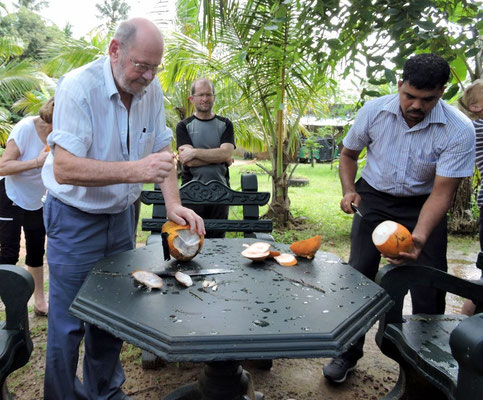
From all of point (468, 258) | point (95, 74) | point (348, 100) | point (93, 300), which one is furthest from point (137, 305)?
point (348, 100)

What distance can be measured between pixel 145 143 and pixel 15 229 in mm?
1589

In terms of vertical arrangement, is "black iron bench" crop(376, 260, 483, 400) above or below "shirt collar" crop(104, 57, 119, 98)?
below

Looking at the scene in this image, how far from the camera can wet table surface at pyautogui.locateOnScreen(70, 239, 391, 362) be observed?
1151 millimetres

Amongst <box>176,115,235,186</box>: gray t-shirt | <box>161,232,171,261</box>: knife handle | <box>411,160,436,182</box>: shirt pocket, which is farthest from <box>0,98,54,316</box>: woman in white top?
<box>411,160,436,182</box>: shirt pocket

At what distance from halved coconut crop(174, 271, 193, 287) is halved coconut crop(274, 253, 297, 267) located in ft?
1.52

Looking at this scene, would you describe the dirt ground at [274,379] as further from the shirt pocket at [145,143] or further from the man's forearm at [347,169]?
the shirt pocket at [145,143]

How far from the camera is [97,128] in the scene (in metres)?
1.77

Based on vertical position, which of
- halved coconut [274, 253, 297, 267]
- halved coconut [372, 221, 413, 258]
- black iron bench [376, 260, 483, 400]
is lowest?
black iron bench [376, 260, 483, 400]

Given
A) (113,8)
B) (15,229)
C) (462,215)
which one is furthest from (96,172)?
(113,8)

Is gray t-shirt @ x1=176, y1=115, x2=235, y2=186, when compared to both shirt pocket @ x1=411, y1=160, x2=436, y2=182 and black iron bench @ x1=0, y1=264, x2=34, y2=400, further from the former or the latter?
black iron bench @ x1=0, y1=264, x2=34, y2=400

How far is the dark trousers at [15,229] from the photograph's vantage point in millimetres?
2900

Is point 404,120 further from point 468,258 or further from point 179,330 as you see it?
point 468,258

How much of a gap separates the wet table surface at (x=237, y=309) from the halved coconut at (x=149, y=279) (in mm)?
24

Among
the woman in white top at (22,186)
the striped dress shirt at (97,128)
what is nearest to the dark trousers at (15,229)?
the woman in white top at (22,186)
